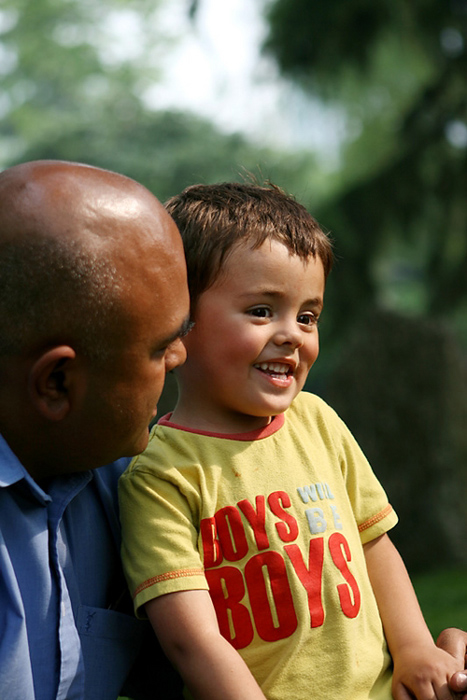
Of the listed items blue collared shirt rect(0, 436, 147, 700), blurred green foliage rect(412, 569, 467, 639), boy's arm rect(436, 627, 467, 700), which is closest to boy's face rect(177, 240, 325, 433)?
blue collared shirt rect(0, 436, 147, 700)

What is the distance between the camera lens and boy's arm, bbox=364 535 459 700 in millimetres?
1713

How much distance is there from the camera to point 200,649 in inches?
60.2

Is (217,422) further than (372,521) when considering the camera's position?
No

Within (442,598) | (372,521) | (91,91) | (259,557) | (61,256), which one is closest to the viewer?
(61,256)

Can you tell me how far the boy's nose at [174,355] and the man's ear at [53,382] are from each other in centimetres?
21

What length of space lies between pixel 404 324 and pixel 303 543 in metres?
5.00

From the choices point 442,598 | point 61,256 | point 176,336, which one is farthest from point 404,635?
point 442,598

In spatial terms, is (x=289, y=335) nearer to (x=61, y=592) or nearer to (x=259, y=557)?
(x=259, y=557)

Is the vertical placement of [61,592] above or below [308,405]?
below

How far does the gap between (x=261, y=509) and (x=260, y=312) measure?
1.34ft

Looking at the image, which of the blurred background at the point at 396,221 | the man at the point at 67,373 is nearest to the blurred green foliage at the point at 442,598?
the blurred background at the point at 396,221

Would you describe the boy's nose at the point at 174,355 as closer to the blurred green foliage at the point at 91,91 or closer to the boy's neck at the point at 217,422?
the boy's neck at the point at 217,422

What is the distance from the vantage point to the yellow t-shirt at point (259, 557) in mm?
1608

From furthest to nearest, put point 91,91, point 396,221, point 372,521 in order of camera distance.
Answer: point 91,91 < point 396,221 < point 372,521
